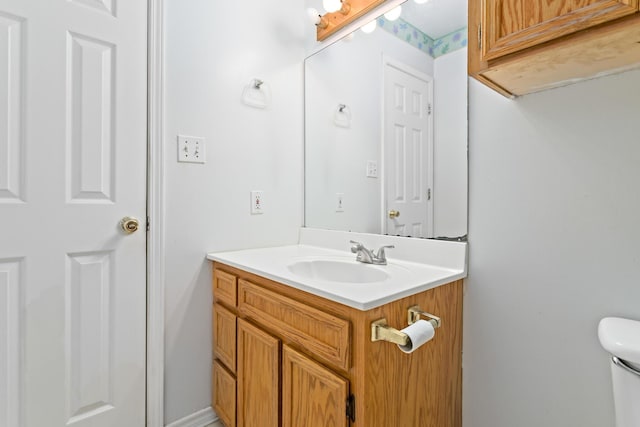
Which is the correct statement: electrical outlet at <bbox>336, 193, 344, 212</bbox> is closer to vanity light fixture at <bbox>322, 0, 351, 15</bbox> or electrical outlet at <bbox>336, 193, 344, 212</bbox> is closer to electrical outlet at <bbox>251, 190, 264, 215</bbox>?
electrical outlet at <bbox>251, 190, 264, 215</bbox>

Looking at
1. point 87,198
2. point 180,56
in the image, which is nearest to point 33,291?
point 87,198

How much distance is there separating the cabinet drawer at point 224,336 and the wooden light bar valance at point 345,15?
146 cm

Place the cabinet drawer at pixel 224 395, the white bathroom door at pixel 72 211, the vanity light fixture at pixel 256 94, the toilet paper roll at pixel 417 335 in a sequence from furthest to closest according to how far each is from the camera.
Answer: the vanity light fixture at pixel 256 94 → the cabinet drawer at pixel 224 395 → the white bathroom door at pixel 72 211 → the toilet paper roll at pixel 417 335

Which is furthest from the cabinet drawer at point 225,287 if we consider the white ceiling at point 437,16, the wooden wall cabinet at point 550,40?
the white ceiling at point 437,16

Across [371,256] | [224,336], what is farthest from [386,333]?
[224,336]

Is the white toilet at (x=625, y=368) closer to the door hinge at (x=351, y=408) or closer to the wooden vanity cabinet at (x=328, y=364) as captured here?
the wooden vanity cabinet at (x=328, y=364)

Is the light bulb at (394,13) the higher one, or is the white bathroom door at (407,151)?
the light bulb at (394,13)

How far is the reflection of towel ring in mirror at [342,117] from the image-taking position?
1637mm

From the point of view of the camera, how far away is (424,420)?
0.97 m

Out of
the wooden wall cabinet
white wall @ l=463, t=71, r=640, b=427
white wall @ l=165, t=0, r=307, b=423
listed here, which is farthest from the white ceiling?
white wall @ l=165, t=0, r=307, b=423

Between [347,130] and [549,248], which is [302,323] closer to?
[549,248]

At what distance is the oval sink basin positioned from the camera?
1236 millimetres

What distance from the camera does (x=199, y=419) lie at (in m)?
1.43

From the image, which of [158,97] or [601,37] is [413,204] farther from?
[158,97]
